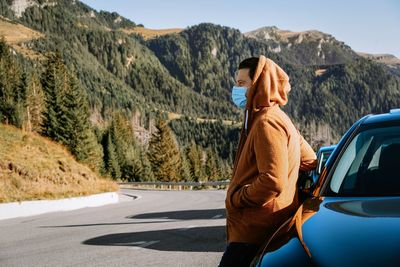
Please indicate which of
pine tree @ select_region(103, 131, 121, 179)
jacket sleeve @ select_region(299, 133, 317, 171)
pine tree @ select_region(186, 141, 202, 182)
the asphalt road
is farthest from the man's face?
pine tree @ select_region(186, 141, 202, 182)

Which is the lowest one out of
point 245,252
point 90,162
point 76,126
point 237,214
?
point 90,162

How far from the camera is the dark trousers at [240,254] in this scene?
309 centimetres

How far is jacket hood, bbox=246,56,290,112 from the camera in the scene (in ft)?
10.5

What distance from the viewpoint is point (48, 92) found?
69375 millimetres

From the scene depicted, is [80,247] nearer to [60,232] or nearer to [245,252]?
[60,232]

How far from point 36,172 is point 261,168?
27325 millimetres

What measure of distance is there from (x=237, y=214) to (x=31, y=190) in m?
23.4

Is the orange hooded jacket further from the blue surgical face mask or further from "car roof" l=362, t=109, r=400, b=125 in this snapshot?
"car roof" l=362, t=109, r=400, b=125

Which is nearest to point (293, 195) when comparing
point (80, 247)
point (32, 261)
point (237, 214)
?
point (237, 214)

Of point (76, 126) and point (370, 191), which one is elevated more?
point (370, 191)

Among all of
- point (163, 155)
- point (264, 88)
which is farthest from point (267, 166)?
point (163, 155)

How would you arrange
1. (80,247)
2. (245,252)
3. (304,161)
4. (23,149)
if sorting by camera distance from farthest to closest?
(23,149) → (80,247) → (304,161) → (245,252)

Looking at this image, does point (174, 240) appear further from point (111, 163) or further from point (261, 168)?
point (111, 163)

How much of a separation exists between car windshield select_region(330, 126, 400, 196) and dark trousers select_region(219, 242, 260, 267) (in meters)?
0.65
